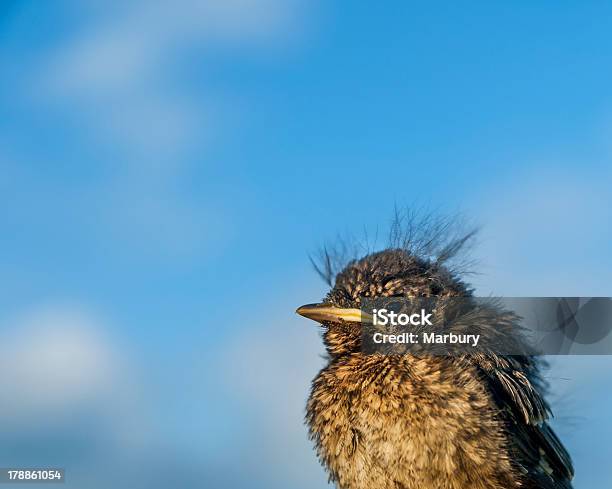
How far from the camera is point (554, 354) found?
23.5ft

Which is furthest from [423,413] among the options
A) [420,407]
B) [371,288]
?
[371,288]

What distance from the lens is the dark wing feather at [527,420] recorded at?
6.49 metres

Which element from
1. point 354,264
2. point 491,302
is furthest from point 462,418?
point 354,264

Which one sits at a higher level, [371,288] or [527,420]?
[371,288]

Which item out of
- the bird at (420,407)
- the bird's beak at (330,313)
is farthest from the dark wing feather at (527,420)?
the bird's beak at (330,313)

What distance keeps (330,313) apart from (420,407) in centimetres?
115

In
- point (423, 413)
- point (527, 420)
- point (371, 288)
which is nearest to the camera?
point (423, 413)

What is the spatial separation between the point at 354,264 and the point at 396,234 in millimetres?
423

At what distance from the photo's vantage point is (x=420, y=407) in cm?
629

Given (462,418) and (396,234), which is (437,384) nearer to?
(462,418)

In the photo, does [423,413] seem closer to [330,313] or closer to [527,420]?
[527,420]

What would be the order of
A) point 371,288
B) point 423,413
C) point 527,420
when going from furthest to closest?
point 371,288
point 527,420
point 423,413

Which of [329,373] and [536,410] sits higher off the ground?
[329,373]

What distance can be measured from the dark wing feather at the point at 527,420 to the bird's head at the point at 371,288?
2.19 feet
